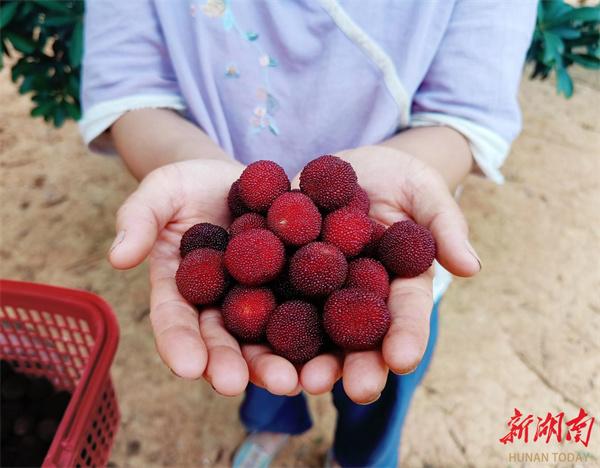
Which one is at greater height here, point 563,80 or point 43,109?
point 563,80

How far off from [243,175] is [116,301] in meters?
1.06

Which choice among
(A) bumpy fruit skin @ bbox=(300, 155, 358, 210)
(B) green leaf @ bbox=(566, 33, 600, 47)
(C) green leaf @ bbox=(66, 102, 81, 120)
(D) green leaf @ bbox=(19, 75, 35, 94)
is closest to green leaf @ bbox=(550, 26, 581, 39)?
(B) green leaf @ bbox=(566, 33, 600, 47)

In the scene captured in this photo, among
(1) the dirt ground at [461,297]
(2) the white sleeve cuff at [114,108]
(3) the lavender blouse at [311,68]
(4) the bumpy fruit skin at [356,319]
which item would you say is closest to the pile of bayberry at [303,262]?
(4) the bumpy fruit skin at [356,319]

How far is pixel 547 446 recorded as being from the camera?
1.46 metres

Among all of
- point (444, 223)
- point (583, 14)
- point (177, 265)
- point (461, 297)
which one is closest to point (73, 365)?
point (177, 265)

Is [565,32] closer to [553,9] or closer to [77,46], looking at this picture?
[553,9]

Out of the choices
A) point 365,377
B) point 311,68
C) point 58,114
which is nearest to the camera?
point 365,377

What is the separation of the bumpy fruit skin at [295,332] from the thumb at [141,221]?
22 cm

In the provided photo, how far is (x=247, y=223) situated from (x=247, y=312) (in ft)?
0.58

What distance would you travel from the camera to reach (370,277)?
0.89m

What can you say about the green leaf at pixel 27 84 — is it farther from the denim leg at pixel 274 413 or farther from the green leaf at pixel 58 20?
the denim leg at pixel 274 413

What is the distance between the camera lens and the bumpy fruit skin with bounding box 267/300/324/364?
81cm

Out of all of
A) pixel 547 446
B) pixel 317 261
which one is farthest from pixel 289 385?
pixel 547 446

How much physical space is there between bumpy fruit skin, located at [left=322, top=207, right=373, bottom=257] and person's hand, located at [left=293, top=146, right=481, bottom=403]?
9 centimetres
